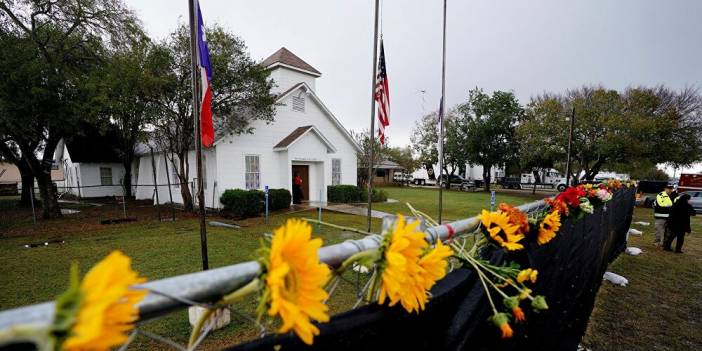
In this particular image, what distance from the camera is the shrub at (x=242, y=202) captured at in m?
12.2

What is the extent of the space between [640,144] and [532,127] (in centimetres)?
669

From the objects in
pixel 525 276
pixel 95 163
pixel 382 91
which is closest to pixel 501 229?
pixel 525 276

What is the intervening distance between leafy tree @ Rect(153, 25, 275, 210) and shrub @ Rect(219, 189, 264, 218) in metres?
1.82

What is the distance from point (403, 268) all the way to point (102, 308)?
61 cm

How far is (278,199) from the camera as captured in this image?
44.2 ft

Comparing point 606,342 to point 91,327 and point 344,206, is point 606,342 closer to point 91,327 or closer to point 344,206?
point 91,327

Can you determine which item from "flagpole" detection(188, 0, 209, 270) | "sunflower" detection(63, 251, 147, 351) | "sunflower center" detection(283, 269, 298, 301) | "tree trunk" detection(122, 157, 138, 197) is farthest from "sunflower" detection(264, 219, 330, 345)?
"tree trunk" detection(122, 157, 138, 197)

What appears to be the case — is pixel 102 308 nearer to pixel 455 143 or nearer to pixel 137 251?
pixel 137 251

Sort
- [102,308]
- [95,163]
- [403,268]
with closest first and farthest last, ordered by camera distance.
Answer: [102,308], [403,268], [95,163]

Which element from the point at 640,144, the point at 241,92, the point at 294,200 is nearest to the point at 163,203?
the point at 294,200

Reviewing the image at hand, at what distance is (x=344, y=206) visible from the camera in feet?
51.2

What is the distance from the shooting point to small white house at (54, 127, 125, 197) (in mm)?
20808

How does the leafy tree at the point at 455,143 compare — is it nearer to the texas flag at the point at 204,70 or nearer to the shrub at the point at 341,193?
the shrub at the point at 341,193

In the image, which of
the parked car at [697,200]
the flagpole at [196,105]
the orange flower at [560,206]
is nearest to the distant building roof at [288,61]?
the flagpole at [196,105]
